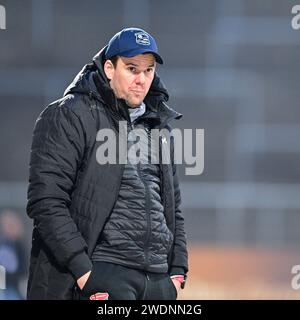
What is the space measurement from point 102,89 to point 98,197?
0.32 m

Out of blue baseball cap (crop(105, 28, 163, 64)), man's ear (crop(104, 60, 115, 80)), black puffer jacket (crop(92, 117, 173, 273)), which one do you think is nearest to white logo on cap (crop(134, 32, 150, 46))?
blue baseball cap (crop(105, 28, 163, 64))

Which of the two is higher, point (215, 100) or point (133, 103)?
point (215, 100)

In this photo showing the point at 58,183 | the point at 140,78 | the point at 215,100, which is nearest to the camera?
the point at 58,183

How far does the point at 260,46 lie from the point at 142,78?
29.2ft

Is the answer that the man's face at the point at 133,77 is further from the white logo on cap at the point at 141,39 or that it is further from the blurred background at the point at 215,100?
the blurred background at the point at 215,100

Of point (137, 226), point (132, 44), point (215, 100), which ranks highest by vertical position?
point (215, 100)

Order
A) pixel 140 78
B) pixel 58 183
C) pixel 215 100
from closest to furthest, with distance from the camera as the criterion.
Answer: pixel 58 183 < pixel 140 78 < pixel 215 100

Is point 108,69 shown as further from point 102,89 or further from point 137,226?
point 137,226

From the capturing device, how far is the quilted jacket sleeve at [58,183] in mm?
2643

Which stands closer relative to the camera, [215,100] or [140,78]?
[140,78]

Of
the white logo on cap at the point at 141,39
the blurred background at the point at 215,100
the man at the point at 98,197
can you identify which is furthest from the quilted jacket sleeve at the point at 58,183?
the blurred background at the point at 215,100

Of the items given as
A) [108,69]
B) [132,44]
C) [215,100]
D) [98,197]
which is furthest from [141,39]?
[215,100]

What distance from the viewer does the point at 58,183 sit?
2676mm

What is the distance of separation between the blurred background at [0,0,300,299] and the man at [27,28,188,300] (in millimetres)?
6994
